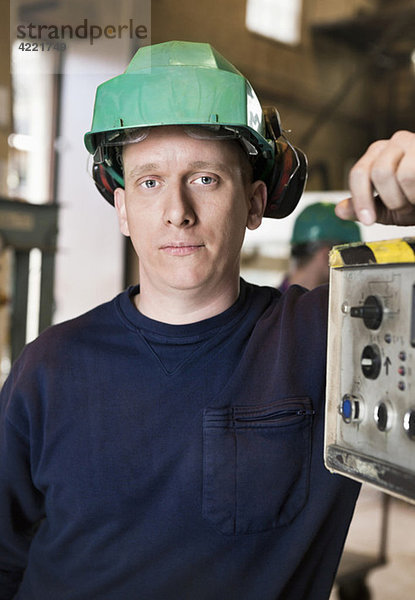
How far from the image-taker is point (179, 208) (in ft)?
3.76

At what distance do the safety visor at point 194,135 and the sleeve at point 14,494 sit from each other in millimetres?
461

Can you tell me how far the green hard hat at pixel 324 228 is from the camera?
3.33 meters

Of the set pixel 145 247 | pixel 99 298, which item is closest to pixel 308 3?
pixel 99 298

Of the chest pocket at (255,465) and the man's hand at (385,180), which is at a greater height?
the man's hand at (385,180)

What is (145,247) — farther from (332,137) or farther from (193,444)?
(332,137)

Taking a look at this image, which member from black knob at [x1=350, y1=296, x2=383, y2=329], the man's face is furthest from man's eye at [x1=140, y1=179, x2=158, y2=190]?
black knob at [x1=350, y1=296, x2=383, y2=329]

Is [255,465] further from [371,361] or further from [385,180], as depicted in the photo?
[385,180]

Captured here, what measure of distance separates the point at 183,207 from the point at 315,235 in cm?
228

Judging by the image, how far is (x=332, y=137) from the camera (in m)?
7.19

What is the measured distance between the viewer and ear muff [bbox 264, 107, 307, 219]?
1.27m

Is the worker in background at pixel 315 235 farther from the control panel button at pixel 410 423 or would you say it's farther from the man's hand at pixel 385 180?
the control panel button at pixel 410 423

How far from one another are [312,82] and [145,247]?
6235mm

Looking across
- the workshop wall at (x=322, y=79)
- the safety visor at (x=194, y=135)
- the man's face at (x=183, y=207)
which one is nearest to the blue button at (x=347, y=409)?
the man's face at (x=183, y=207)

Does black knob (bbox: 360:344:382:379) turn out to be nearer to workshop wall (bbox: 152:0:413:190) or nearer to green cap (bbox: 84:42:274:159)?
green cap (bbox: 84:42:274:159)
